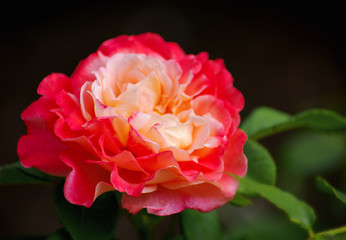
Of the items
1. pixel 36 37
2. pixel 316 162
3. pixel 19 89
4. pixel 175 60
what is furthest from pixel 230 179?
pixel 36 37

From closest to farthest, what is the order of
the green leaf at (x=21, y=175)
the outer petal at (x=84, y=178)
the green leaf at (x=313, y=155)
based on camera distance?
the outer petal at (x=84, y=178) < the green leaf at (x=21, y=175) < the green leaf at (x=313, y=155)

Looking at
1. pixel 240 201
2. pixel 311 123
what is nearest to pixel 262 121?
pixel 311 123

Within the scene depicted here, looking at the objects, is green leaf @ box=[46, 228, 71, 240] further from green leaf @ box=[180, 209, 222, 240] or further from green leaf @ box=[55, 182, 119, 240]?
green leaf @ box=[180, 209, 222, 240]

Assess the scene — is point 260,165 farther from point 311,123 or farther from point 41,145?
point 41,145

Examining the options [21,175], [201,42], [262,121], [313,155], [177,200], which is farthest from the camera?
[201,42]

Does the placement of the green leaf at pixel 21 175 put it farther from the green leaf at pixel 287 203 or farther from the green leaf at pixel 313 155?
the green leaf at pixel 313 155

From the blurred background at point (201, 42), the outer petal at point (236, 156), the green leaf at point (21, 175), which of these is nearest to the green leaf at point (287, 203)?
the outer petal at point (236, 156)
